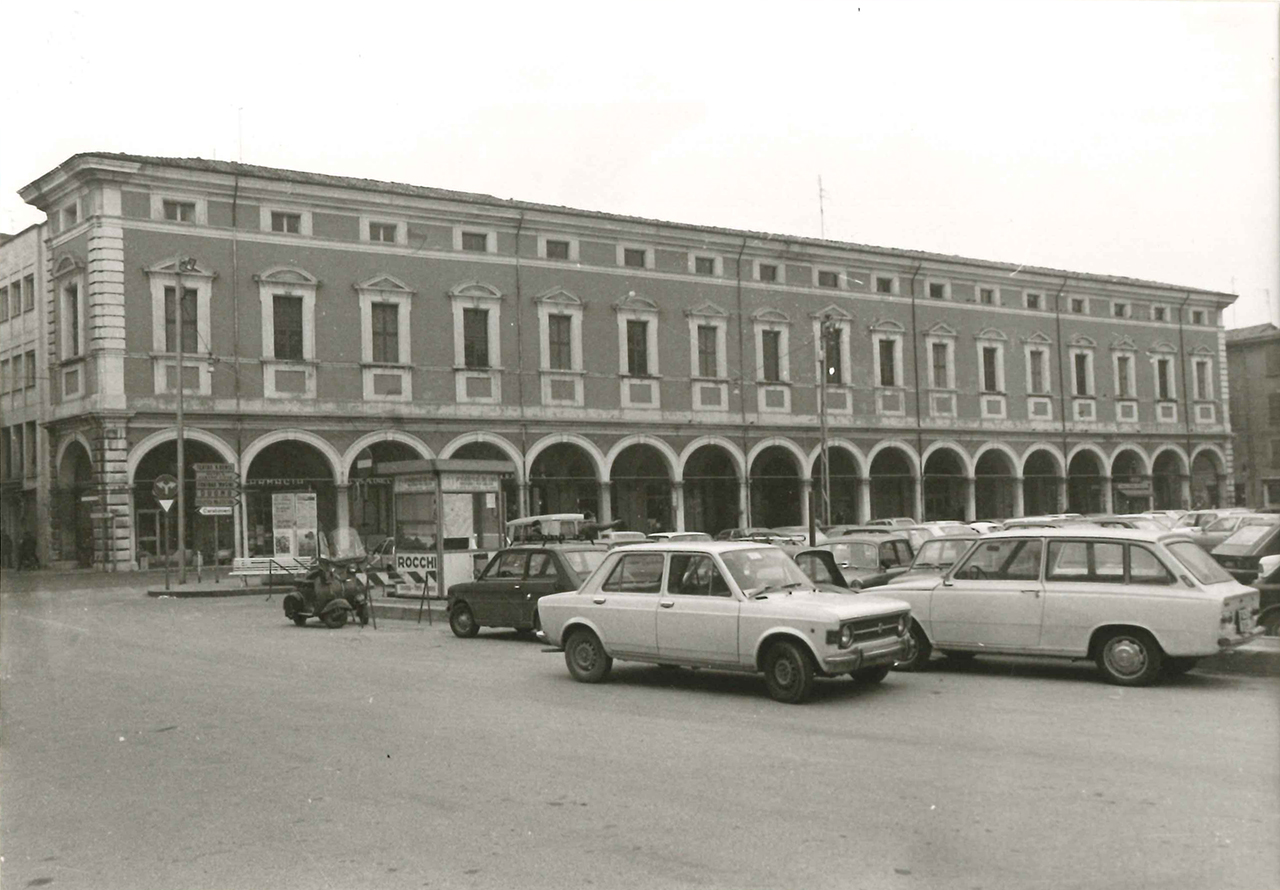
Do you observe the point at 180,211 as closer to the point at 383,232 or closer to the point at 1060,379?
the point at 383,232

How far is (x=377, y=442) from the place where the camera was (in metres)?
35.5

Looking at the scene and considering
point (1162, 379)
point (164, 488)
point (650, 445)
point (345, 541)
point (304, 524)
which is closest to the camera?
point (164, 488)

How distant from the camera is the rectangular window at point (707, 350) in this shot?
140 ft

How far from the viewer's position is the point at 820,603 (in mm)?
9992

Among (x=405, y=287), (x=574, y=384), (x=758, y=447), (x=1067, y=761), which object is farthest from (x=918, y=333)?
(x=1067, y=761)

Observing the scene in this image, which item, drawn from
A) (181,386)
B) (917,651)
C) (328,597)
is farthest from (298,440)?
(917,651)

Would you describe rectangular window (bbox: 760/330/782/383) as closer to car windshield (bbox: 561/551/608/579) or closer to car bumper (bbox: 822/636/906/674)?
car windshield (bbox: 561/551/608/579)

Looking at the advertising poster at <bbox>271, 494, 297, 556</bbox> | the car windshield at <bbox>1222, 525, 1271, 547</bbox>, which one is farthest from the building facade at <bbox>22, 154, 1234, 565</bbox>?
the car windshield at <bbox>1222, 525, 1271, 547</bbox>

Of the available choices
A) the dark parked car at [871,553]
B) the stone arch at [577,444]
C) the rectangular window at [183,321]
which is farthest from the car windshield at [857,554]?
the rectangular window at [183,321]

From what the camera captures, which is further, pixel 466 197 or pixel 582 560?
pixel 466 197

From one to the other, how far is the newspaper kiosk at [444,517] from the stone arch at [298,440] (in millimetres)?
12160

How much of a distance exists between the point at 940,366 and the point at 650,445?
47.9ft

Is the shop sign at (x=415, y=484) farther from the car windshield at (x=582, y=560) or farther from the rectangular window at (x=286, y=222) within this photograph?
the rectangular window at (x=286, y=222)

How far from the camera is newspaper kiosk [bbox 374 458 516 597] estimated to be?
21172 mm
